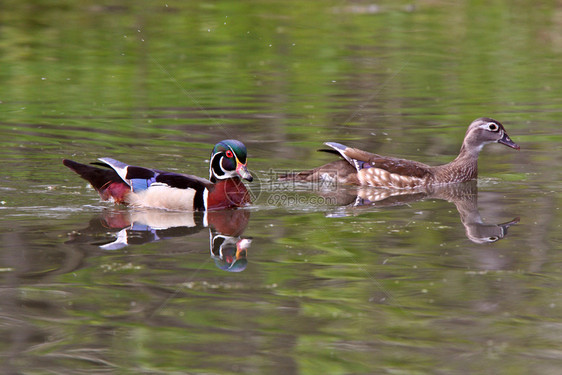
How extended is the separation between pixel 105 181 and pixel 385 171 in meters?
3.44

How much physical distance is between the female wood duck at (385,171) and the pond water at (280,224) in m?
0.38

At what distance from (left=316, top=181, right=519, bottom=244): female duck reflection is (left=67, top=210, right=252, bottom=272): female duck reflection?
1.24 metres

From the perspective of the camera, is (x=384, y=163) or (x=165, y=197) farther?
(x=384, y=163)

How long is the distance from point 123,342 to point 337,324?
1452 mm

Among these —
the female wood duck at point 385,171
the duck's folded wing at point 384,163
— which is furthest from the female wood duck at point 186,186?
the duck's folded wing at point 384,163

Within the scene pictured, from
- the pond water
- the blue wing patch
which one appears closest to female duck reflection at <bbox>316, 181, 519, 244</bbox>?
the pond water

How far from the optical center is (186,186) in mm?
10312

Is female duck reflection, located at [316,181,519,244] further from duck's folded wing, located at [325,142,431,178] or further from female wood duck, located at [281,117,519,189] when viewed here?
duck's folded wing, located at [325,142,431,178]

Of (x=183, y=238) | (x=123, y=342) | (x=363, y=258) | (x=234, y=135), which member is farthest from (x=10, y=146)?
(x=123, y=342)

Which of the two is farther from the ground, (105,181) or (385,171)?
(105,181)

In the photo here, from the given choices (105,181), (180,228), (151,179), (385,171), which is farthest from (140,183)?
(385,171)

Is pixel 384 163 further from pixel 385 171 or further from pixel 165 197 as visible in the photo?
pixel 165 197

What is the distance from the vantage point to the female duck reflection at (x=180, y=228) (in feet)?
27.8

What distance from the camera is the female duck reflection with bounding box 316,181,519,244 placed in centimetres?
955
